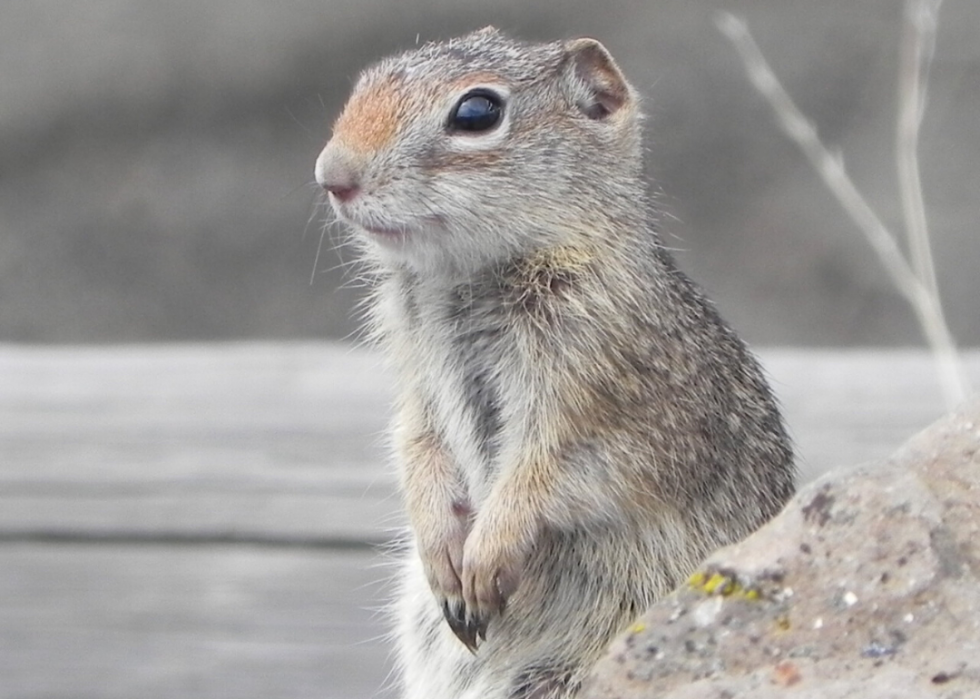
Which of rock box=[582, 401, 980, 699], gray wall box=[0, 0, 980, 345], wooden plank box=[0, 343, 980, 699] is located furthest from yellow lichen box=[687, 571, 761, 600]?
gray wall box=[0, 0, 980, 345]

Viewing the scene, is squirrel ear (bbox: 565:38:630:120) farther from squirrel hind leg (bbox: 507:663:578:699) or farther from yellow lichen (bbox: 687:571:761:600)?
yellow lichen (bbox: 687:571:761:600)

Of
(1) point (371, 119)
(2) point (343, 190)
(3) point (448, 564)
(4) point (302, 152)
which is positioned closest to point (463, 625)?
(3) point (448, 564)

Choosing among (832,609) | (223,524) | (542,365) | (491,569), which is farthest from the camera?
(223,524)

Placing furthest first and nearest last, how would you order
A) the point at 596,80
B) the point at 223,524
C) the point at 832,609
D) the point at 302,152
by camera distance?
the point at 302,152 < the point at 223,524 < the point at 596,80 < the point at 832,609

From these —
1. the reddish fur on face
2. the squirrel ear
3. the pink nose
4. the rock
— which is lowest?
the rock

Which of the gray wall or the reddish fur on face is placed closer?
the reddish fur on face

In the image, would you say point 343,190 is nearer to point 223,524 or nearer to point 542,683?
point 542,683

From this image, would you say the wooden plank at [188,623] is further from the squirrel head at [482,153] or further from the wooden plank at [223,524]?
the squirrel head at [482,153]
